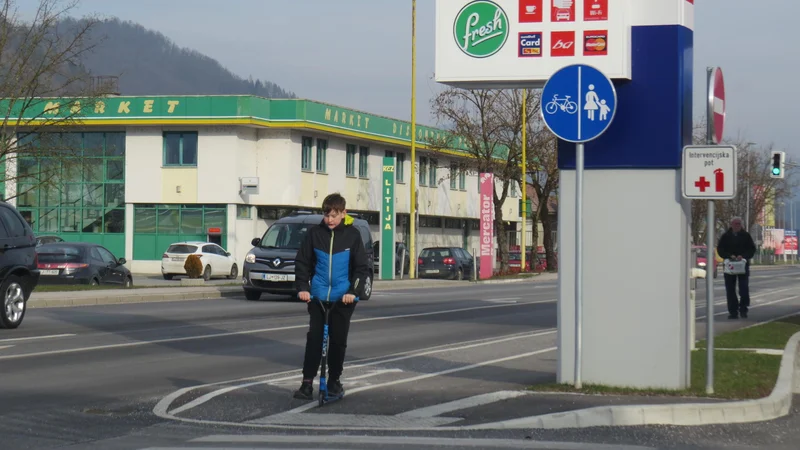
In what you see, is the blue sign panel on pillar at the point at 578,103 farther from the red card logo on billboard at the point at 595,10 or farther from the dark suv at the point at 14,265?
the dark suv at the point at 14,265

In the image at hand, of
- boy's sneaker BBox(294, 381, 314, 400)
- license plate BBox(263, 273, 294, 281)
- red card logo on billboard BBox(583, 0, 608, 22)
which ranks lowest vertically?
boy's sneaker BBox(294, 381, 314, 400)

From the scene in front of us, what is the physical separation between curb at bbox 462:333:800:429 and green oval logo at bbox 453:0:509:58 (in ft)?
11.7

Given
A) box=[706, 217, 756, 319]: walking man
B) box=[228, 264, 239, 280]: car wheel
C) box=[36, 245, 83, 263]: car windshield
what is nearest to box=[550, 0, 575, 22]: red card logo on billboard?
box=[706, 217, 756, 319]: walking man

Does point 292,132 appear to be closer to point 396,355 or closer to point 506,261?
point 506,261

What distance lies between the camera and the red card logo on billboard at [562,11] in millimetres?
10656

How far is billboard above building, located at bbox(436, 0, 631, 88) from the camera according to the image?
1056 cm

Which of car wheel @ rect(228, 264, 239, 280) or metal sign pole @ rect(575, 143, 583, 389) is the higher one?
metal sign pole @ rect(575, 143, 583, 389)

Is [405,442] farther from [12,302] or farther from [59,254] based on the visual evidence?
[59,254]

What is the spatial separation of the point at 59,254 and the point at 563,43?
2278 centimetres

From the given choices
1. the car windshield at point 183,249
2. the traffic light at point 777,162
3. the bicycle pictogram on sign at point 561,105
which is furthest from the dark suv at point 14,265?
the car windshield at point 183,249

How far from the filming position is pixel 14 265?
1803cm

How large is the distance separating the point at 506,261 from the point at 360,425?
174 feet

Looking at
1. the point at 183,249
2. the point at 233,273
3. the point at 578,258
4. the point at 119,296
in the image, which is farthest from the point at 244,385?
the point at 233,273

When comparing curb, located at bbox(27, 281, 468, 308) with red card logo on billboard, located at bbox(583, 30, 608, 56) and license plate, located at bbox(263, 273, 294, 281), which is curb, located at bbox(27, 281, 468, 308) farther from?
red card logo on billboard, located at bbox(583, 30, 608, 56)
